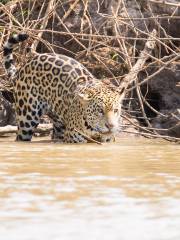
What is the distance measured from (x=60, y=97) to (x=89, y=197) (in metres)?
4.69

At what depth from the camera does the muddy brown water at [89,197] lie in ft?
8.24

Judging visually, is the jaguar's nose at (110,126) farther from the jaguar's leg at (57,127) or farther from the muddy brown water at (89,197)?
the muddy brown water at (89,197)

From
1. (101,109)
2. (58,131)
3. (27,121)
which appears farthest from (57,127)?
(101,109)

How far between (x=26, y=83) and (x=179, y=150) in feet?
7.98

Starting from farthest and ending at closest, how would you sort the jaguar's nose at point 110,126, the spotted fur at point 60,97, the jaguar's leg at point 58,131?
the jaguar's leg at point 58,131, the spotted fur at point 60,97, the jaguar's nose at point 110,126

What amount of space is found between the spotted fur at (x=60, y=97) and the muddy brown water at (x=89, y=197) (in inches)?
85.5

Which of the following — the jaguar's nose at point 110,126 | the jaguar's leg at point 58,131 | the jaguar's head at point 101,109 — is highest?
the jaguar's head at point 101,109

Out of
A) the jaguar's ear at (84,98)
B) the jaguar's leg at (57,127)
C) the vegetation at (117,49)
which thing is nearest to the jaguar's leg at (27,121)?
the jaguar's leg at (57,127)

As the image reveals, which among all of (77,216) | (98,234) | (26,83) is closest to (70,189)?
(77,216)

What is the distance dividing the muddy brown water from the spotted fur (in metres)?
2.17

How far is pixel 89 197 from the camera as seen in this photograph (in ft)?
10.6

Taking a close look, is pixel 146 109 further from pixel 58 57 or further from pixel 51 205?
pixel 51 205

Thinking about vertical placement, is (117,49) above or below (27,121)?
above

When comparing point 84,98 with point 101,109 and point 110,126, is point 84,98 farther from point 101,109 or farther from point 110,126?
point 110,126
